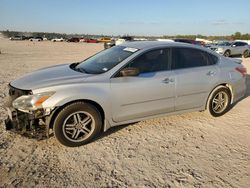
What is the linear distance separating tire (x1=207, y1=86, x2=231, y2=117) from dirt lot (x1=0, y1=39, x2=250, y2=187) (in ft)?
1.72

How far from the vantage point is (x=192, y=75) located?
4.82m

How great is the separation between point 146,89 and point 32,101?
6.11ft

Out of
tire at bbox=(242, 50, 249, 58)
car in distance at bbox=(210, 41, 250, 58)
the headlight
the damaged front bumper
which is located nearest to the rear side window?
the headlight

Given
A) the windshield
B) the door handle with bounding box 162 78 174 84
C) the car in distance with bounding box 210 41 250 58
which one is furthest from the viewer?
the car in distance with bounding box 210 41 250 58

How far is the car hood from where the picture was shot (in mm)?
3826

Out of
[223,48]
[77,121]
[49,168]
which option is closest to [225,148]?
[77,121]

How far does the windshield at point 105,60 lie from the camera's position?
435cm

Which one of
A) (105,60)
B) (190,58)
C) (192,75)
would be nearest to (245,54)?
(190,58)

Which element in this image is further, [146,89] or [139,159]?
[146,89]

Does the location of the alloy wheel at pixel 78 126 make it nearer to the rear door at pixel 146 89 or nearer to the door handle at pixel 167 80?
the rear door at pixel 146 89

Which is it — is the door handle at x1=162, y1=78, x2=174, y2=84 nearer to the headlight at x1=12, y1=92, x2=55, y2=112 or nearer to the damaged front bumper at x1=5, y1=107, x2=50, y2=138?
the headlight at x1=12, y1=92, x2=55, y2=112

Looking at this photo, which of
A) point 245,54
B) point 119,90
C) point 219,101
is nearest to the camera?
point 119,90

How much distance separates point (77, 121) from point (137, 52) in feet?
5.20

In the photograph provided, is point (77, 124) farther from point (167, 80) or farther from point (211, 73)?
point (211, 73)
